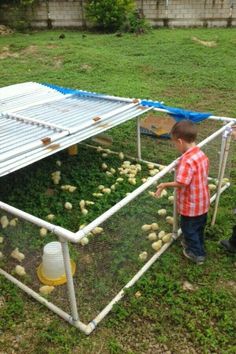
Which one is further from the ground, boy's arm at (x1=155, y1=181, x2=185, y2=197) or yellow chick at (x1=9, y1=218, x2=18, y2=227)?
boy's arm at (x1=155, y1=181, x2=185, y2=197)

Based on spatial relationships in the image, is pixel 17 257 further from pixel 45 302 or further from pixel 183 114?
pixel 183 114

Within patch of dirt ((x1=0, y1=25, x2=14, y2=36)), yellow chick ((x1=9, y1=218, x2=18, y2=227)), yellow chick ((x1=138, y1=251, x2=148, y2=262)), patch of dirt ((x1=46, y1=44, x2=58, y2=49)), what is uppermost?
yellow chick ((x1=9, y1=218, x2=18, y2=227))

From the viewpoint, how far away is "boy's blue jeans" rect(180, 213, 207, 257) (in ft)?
10.8

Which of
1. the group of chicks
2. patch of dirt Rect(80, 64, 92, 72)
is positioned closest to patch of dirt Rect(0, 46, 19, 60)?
patch of dirt Rect(80, 64, 92, 72)

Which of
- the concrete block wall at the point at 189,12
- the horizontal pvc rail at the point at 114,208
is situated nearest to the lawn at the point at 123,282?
the horizontal pvc rail at the point at 114,208

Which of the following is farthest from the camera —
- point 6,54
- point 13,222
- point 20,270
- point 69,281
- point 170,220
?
point 6,54

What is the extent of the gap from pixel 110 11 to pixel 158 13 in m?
2.07

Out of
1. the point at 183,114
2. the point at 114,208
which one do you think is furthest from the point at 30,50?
the point at 114,208

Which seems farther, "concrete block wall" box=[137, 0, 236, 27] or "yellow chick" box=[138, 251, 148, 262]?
"concrete block wall" box=[137, 0, 236, 27]

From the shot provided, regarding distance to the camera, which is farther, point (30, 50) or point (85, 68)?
point (30, 50)

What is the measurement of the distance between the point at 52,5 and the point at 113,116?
40.2 feet

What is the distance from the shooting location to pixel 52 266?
303cm

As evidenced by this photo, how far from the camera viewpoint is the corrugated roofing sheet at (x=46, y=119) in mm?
3412

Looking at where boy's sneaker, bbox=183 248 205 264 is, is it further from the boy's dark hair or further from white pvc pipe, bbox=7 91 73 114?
white pvc pipe, bbox=7 91 73 114
